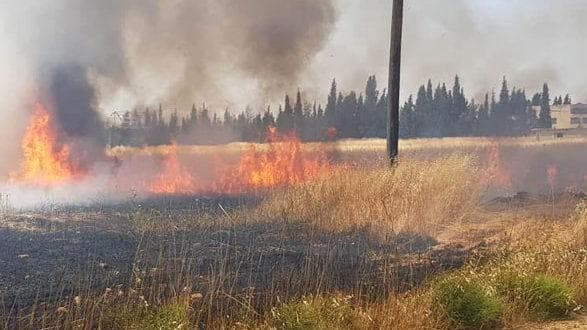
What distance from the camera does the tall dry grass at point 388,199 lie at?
12422 millimetres

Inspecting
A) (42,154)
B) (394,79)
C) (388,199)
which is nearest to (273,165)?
(394,79)

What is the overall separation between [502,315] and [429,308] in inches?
33.4

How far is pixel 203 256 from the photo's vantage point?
946 cm

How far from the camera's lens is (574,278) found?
7.73 m

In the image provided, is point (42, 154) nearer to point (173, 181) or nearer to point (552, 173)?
point (173, 181)

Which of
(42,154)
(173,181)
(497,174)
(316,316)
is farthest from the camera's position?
(497,174)

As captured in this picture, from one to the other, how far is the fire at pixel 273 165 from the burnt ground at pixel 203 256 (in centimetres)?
696

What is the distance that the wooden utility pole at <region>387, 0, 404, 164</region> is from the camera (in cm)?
1622

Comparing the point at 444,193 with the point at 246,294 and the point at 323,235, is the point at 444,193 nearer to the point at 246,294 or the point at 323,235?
the point at 323,235

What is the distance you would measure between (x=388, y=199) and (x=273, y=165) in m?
9.38

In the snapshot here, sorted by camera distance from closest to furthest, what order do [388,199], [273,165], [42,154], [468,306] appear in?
[468,306], [388,199], [42,154], [273,165]

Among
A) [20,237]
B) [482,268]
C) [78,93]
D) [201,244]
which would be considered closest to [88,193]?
[78,93]

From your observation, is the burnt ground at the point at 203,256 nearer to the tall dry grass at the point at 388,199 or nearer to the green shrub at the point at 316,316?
the tall dry grass at the point at 388,199

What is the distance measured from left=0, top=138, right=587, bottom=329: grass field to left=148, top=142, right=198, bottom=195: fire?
11.1 feet
